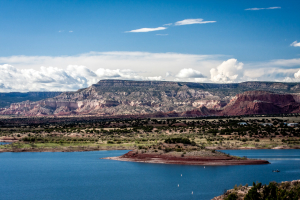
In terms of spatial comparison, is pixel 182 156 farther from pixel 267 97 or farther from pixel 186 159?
pixel 267 97

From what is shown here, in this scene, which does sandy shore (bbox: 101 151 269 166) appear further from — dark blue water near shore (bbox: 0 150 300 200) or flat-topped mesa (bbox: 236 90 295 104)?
flat-topped mesa (bbox: 236 90 295 104)

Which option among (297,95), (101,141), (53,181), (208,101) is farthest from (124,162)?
(208,101)

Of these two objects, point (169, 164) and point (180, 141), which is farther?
point (180, 141)

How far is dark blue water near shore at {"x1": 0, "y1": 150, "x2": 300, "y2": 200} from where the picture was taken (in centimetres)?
3123

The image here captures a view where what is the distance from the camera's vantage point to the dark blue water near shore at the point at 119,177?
31.2 metres

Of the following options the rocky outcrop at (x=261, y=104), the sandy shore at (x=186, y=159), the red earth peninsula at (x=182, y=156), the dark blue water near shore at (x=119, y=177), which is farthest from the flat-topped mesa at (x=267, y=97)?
the sandy shore at (x=186, y=159)

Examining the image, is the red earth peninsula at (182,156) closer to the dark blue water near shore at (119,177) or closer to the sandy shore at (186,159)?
the sandy shore at (186,159)

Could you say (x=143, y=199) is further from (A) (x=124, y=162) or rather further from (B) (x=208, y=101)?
(B) (x=208, y=101)

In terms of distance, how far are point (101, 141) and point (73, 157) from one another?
15.7m

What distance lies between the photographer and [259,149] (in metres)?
60.5

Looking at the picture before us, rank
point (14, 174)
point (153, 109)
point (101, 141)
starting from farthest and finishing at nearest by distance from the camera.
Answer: point (153, 109)
point (101, 141)
point (14, 174)

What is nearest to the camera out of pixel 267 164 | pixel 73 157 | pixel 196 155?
pixel 267 164

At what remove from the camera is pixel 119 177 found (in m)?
37.9

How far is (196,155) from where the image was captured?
4841 centimetres
